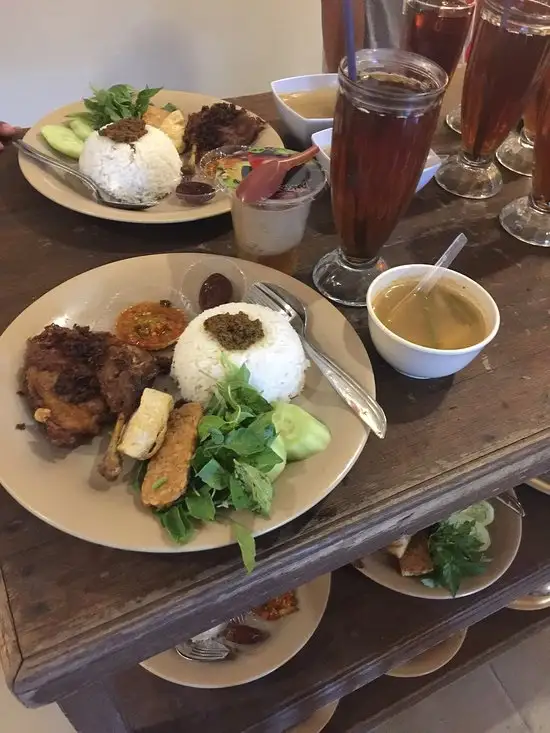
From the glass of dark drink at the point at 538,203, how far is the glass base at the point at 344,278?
0.22m

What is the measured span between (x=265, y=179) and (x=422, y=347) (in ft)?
0.88

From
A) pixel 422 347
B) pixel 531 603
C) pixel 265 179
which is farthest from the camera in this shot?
pixel 531 603

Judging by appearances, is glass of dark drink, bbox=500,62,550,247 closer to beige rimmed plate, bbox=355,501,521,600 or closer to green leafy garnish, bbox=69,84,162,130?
beige rimmed plate, bbox=355,501,521,600

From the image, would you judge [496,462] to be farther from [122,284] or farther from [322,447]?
[122,284]

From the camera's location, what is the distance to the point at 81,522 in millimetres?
517

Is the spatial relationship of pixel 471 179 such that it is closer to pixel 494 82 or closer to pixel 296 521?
pixel 494 82

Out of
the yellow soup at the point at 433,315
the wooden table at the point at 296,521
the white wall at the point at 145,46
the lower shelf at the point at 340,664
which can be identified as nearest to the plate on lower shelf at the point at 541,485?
the lower shelf at the point at 340,664

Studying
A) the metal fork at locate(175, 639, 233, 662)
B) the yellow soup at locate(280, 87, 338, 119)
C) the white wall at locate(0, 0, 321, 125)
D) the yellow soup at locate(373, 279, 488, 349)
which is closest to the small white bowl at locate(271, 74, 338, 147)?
the yellow soup at locate(280, 87, 338, 119)

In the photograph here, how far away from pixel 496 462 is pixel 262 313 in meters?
0.27

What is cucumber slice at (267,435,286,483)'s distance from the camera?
1.80ft

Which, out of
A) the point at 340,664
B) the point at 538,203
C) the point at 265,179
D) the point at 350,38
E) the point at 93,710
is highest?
the point at 350,38

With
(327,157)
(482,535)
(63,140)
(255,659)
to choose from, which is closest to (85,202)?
(63,140)

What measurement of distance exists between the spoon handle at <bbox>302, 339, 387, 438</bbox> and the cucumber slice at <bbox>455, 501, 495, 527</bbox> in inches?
18.5

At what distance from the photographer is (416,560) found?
0.96m
